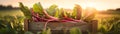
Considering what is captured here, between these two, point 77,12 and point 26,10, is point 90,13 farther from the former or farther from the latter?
point 26,10

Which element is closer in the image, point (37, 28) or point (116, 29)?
point (116, 29)

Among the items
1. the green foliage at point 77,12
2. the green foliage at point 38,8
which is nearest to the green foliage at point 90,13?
the green foliage at point 77,12

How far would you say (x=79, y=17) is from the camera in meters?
0.97

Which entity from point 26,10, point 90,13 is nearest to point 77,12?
point 90,13

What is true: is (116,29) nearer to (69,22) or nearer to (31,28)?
(69,22)

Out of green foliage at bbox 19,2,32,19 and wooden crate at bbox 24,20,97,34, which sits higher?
green foliage at bbox 19,2,32,19

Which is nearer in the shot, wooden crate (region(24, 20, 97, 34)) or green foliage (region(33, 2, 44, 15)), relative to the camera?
green foliage (region(33, 2, 44, 15))

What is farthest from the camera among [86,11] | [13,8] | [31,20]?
[13,8]

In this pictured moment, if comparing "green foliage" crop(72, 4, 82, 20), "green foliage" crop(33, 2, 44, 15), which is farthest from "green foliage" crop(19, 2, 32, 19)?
"green foliage" crop(72, 4, 82, 20)

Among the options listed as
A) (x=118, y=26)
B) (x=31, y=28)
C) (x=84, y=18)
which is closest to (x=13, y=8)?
(x=31, y=28)

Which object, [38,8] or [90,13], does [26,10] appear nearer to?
[38,8]

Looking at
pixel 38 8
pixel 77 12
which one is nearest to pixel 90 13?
pixel 77 12

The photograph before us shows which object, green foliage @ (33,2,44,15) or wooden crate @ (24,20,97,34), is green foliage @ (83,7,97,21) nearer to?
wooden crate @ (24,20,97,34)

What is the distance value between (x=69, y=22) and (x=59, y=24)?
5cm
